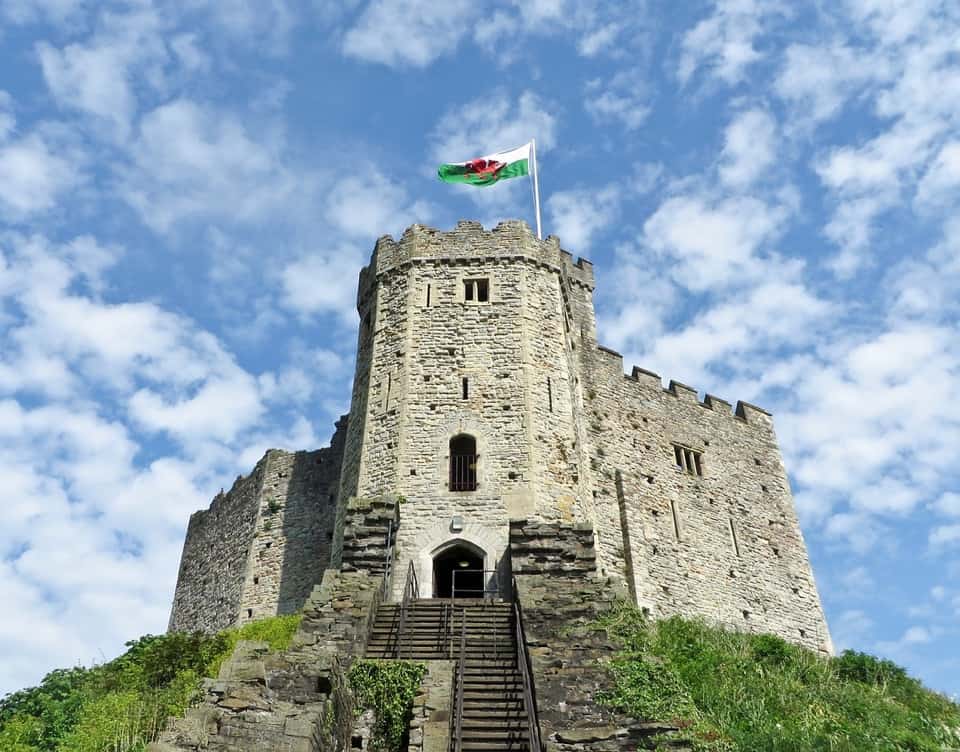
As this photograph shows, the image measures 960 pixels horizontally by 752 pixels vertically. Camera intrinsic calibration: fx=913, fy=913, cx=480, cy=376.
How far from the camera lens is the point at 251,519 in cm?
2500

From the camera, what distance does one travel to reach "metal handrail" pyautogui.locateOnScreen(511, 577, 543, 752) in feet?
33.0

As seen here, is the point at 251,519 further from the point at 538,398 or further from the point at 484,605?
the point at 484,605

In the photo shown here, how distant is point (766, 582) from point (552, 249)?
417 inches

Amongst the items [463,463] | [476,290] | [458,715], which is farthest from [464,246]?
[458,715]

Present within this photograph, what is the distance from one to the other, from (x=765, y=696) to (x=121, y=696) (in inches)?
403

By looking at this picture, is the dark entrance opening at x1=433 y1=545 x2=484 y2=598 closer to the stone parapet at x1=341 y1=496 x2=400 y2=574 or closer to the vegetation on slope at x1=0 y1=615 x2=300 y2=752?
the stone parapet at x1=341 y1=496 x2=400 y2=574

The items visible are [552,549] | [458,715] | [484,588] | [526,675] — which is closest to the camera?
[458,715]

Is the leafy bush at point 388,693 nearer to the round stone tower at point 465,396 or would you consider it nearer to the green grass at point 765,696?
the green grass at point 765,696

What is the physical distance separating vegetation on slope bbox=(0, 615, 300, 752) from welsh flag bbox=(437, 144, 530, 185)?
39.3 feet

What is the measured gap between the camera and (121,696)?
1487 centimetres

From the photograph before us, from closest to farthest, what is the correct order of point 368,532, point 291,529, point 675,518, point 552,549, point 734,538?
point 552,549 → point 368,532 → point 675,518 → point 291,529 → point 734,538

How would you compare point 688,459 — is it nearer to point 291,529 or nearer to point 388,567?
point 291,529

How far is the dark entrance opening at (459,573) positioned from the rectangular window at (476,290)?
606 cm

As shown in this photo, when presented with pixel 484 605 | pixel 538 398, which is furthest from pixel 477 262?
pixel 484 605
